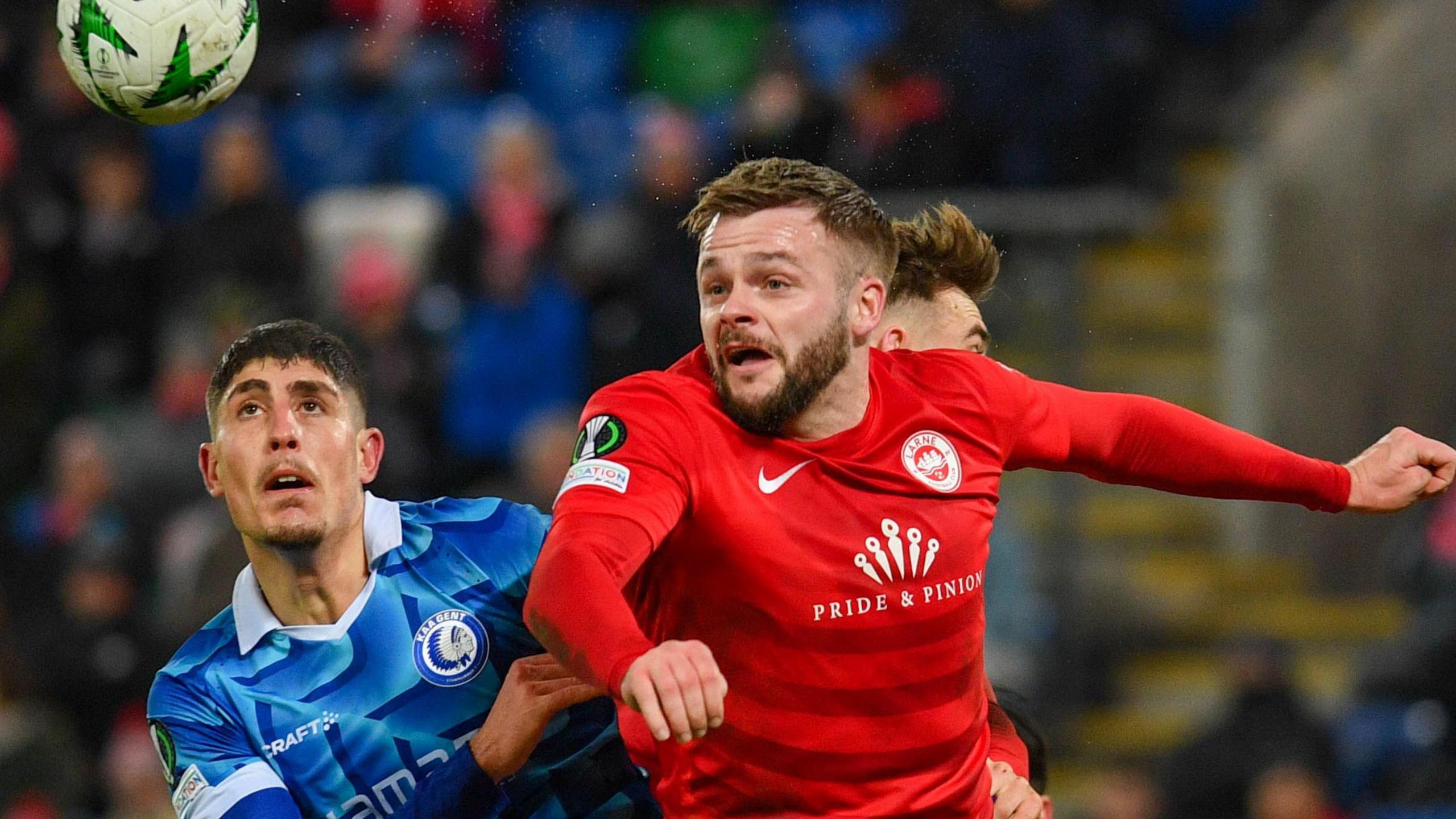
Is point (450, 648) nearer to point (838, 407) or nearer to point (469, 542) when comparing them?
point (469, 542)

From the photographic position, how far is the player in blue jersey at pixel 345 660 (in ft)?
15.1

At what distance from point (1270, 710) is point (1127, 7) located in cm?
349

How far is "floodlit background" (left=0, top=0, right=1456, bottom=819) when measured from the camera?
8.77 metres

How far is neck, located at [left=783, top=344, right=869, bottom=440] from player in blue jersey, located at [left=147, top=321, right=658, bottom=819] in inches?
29.9

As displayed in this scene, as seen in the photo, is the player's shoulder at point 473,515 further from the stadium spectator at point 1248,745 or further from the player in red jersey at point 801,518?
the stadium spectator at point 1248,745

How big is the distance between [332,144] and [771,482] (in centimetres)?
675

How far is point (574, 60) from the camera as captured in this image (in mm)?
10266

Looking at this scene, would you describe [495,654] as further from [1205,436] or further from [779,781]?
[1205,436]

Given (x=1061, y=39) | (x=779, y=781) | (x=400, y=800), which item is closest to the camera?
(x=779, y=781)

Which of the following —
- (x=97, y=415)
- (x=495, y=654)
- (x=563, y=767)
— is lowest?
(x=563, y=767)

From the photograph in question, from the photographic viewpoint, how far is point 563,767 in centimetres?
491

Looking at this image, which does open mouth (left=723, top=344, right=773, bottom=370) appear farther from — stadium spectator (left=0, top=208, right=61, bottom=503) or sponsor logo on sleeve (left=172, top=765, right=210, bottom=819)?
stadium spectator (left=0, top=208, right=61, bottom=503)

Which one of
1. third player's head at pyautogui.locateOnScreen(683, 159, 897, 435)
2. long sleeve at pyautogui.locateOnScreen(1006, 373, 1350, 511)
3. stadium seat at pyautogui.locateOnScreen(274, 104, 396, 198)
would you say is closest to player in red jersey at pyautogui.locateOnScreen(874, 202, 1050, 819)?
long sleeve at pyautogui.locateOnScreen(1006, 373, 1350, 511)

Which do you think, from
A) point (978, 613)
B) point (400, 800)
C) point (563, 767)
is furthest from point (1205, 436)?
point (400, 800)
